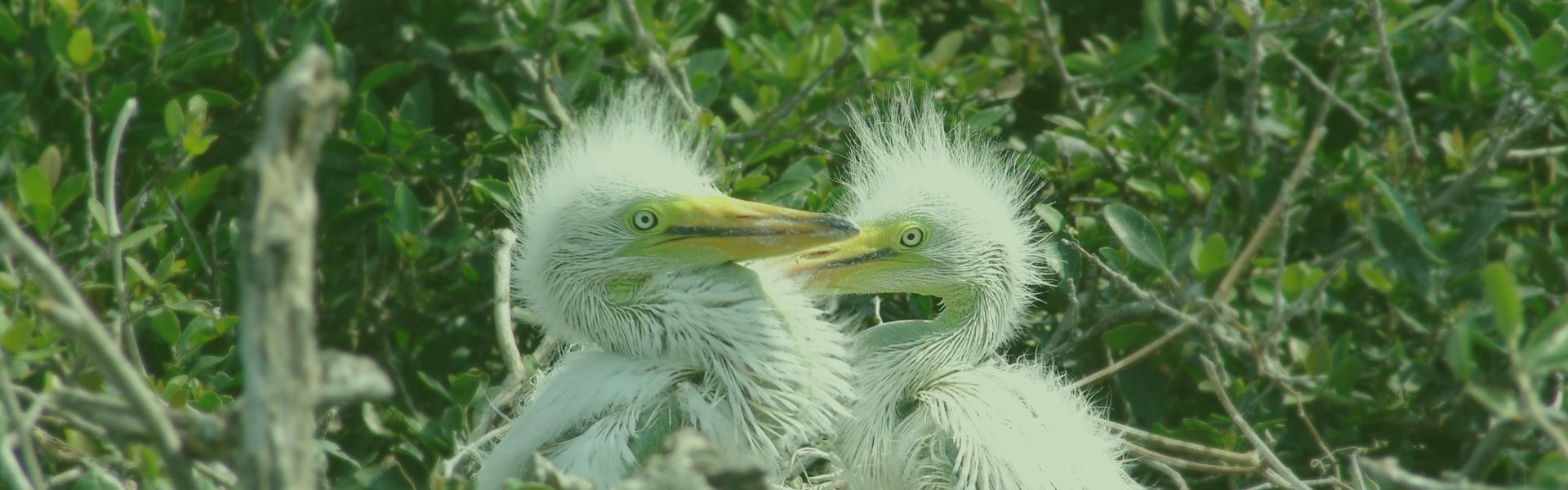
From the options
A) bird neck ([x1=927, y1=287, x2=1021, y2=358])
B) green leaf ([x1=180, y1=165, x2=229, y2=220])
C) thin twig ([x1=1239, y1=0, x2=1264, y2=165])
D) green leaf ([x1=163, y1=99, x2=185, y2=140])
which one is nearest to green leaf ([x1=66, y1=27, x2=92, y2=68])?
green leaf ([x1=163, y1=99, x2=185, y2=140])

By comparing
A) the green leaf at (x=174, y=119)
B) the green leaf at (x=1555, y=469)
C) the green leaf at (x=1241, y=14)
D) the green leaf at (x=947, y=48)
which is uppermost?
Answer: the green leaf at (x=1555, y=469)

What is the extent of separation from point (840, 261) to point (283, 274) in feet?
5.15

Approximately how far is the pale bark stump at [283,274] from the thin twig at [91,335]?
12 cm

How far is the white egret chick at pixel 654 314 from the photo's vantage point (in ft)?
6.88

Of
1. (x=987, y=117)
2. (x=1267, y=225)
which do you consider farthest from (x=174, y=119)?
(x=1267, y=225)

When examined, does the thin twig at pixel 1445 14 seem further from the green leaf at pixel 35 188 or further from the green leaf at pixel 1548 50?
the green leaf at pixel 35 188

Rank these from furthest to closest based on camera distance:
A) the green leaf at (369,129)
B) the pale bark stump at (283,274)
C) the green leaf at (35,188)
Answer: the green leaf at (369,129) → the green leaf at (35,188) → the pale bark stump at (283,274)

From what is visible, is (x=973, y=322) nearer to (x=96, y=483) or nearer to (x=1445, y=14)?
(x=1445, y=14)

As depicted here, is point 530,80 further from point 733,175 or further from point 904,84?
point 904,84

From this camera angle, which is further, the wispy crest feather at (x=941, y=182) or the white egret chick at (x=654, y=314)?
the wispy crest feather at (x=941, y=182)

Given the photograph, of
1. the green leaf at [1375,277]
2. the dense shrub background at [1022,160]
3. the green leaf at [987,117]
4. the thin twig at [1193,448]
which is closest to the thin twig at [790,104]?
the dense shrub background at [1022,160]

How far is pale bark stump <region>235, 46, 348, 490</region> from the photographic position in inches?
37.7

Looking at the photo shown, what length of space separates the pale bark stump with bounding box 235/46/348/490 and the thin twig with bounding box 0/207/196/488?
118 mm

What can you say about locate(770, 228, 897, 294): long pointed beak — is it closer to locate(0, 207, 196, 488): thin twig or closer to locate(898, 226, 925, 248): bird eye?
locate(898, 226, 925, 248): bird eye
